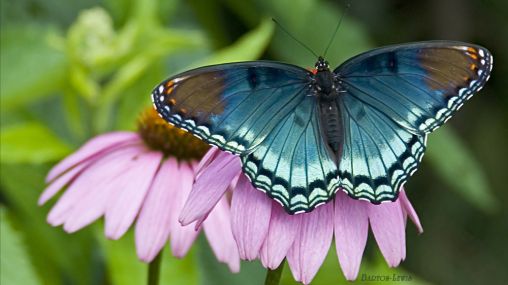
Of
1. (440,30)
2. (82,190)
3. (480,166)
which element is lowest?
(82,190)

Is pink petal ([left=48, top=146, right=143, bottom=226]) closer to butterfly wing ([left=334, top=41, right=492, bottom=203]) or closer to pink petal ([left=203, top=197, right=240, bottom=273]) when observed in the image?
pink petal ([left=203, top=197, right=240, bottom=273])

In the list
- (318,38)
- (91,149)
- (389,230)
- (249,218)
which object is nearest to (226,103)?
(249,218)

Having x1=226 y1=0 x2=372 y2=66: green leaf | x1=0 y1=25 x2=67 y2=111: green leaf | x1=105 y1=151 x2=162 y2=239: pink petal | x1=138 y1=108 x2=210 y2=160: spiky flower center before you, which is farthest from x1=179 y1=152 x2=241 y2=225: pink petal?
x1=226 y1=0 x2=372 y2=66: green leaf

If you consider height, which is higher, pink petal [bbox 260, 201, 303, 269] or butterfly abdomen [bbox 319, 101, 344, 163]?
butterfly abdomen [bbox 319, 101, 344, 163]

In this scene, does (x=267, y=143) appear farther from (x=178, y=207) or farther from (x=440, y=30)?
(x=440, y=30)

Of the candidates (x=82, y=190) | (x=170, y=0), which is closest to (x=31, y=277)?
(x=82, y=190)

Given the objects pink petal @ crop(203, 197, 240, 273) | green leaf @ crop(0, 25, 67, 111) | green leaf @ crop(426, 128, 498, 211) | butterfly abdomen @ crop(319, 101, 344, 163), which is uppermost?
green leaf @ crop(426, 128, 498, 211)

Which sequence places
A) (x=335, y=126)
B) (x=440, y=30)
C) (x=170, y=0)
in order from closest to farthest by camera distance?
(x=335, y=126)
(x=170, y=0)
(x=440, y=30)
